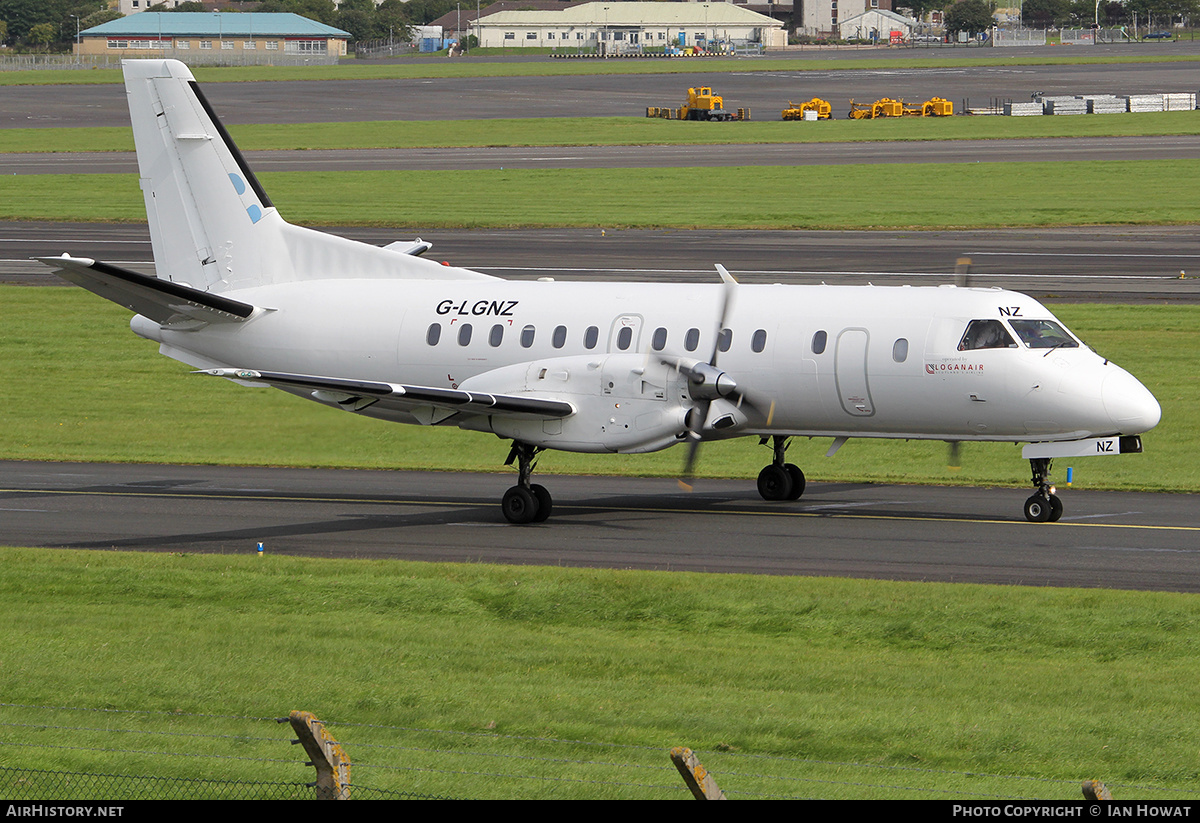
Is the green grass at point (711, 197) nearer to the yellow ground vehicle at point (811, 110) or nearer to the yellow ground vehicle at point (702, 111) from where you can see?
the yellow ground vehicle at point (811, 110)

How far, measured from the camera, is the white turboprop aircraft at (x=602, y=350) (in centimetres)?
2389

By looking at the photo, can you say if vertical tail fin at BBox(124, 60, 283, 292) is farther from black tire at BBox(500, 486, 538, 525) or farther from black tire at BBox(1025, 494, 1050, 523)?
black tire at BBox(1025, 494, 1050, 523)

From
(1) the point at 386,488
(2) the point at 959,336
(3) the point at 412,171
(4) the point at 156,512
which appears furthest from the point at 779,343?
(3) the point at 412,171

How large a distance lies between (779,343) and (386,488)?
29.3 feet

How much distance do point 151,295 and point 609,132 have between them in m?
81.3

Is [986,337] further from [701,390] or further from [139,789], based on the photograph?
[139,789]

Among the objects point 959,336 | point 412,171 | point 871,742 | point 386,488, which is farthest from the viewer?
point 412,171

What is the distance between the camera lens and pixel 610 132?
345ft

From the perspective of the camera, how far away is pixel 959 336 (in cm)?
2411

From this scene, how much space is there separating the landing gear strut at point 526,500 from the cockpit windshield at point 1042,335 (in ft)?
27.4

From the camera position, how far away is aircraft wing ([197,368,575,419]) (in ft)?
78.2

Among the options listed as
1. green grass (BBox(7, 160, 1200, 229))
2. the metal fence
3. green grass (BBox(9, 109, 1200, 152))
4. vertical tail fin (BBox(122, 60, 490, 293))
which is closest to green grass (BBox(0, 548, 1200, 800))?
the metal fence

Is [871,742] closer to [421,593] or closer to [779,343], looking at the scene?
[421,593]

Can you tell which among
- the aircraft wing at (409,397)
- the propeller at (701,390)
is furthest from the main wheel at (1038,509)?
the aircraft wing at (409,397)
